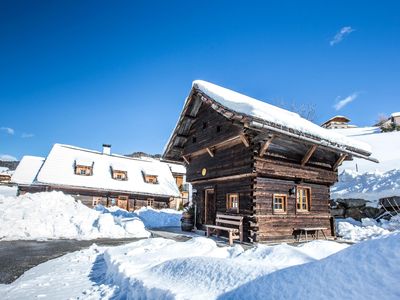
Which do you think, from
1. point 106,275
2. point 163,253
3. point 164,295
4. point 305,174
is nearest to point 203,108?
point 305,174

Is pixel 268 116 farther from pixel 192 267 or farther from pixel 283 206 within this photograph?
pixel 192 267

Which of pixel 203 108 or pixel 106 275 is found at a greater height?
pixel 203 108

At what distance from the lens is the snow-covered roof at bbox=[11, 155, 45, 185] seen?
28141 millimetres

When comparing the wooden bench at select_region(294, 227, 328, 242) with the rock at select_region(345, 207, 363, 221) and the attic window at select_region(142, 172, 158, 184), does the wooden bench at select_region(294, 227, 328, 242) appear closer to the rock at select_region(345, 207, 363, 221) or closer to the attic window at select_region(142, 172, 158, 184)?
the rock at select_region(345, 207, 363, 221)

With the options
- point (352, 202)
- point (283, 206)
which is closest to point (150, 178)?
point (352, 202)

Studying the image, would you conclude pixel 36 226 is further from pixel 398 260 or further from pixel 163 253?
pixel 398 260

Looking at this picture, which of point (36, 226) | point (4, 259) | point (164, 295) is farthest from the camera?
point (36, 226)

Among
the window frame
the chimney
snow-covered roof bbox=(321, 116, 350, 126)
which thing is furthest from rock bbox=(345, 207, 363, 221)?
snow-covered roof bbox=(321, 116, 350, 126)

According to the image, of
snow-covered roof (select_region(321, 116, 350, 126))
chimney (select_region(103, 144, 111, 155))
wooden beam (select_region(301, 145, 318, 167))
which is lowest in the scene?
wooden beam (select_region(301, 145, 318, 167))

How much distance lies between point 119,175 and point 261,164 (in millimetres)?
22550

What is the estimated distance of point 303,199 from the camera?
43.0ft

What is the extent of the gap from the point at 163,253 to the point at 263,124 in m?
5.72

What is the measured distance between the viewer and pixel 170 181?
111 ft

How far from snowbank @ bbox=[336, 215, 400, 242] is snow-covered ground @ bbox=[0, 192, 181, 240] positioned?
10165 millimetres
